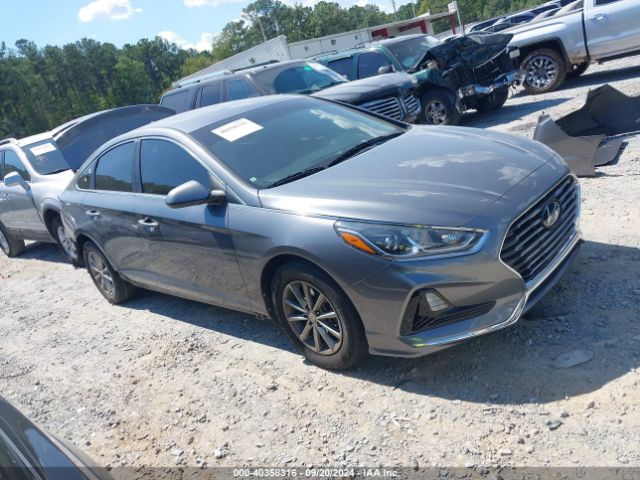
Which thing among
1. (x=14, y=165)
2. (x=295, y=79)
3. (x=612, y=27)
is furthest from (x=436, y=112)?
(x=14, y=165)

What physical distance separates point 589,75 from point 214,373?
12.3m

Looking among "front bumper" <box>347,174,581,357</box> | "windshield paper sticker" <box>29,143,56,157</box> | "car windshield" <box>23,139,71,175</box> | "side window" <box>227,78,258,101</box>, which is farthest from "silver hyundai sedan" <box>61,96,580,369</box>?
"side window" <box>227,78,258,101</box>

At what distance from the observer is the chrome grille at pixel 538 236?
3.13 meters

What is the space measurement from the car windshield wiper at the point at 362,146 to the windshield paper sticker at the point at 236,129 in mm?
720

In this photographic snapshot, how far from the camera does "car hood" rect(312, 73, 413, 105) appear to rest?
891 cm

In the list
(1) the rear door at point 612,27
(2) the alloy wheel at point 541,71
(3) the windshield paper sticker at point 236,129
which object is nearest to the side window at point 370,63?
(2) the alloy wheel at point 541,71

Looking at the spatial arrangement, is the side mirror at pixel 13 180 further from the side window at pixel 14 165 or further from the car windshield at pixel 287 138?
the car windshield at pixel 287 138

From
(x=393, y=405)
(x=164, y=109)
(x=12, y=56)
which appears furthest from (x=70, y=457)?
(x=12, y=56)

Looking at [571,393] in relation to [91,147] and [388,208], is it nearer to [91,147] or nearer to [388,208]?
[388,208]

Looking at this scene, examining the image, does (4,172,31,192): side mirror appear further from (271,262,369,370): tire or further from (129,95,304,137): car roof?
(271,262,369,370): tire

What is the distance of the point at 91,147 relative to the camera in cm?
Result: 820

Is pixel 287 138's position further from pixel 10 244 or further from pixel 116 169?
pixel 10 244

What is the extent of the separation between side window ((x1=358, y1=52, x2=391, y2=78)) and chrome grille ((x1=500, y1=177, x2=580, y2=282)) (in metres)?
8.41

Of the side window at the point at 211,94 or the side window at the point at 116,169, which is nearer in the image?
the side window at the point at 116,169
